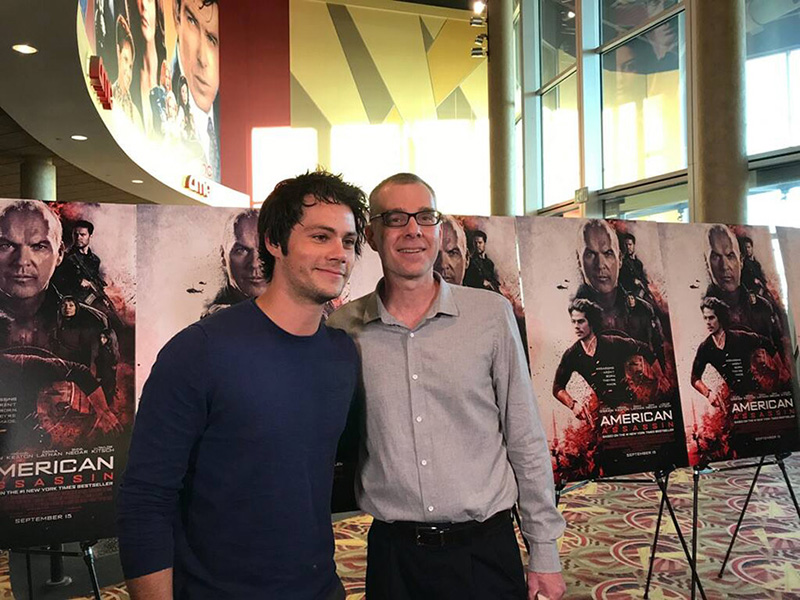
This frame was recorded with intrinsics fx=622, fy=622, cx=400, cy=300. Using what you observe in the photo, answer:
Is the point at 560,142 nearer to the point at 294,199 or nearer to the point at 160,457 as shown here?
the point at 294,199

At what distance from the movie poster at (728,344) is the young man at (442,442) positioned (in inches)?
52.0

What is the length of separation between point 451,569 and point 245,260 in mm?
1197

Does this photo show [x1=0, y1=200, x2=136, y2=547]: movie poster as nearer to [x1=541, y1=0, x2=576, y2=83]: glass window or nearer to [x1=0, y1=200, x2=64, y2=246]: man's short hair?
[x1=0, y1=200, x2=64, y2=246]: man's short hair

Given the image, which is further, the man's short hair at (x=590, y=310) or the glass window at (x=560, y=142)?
the glass window at (x=560, y=142)

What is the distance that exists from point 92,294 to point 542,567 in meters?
1.55

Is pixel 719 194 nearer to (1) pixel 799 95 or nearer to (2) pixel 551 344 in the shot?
(1) pixel 799 95

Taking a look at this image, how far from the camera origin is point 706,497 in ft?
15.4

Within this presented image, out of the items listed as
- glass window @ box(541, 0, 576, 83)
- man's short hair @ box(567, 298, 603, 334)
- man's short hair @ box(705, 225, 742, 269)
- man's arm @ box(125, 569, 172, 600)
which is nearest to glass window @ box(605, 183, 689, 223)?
glass window @ box(541, 0, 576, 83)

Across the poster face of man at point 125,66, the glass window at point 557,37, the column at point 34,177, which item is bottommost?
the column at point 34,177

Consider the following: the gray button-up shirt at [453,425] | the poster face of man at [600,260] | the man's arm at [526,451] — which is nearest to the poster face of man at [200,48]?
the poster face of man at [600,260]

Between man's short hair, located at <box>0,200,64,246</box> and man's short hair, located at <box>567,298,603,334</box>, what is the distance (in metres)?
1.87

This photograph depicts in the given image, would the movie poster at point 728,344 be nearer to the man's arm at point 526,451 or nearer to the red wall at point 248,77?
the man's arm at point 526,451

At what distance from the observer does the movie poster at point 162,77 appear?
21.9ft

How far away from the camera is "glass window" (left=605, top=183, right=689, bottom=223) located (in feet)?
21.7
